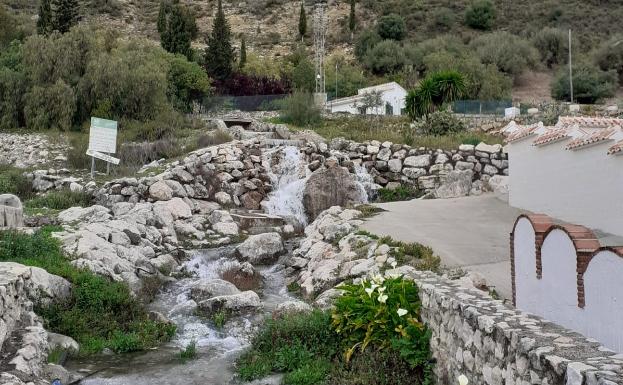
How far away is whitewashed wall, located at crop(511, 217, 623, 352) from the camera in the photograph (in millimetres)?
5215

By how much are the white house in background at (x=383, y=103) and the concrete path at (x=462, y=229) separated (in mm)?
A: 14188

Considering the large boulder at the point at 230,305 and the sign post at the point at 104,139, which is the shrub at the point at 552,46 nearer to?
the sign post at the point at 104,139

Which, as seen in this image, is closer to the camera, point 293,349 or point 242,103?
point 293,349

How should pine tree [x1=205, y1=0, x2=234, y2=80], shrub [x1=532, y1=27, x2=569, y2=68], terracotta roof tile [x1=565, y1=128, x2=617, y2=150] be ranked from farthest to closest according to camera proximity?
shrub [x1=532, y1=27, x2=569, y2=68], pine tree [x1=205, y1=0, x2=234, y2=80], terracotta roof tile [x1=565, y1=128, x2=617, y2=150]

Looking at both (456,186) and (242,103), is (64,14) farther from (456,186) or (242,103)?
(456,186)

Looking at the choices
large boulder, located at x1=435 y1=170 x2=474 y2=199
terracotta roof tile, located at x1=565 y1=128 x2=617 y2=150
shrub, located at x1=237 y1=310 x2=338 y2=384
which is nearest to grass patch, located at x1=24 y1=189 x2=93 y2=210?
A: large boulder, located at x1=435 y1=170 x2=474 y2=199

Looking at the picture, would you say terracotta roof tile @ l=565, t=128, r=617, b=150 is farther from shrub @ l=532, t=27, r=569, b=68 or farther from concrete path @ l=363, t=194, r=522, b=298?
shrub @ l=532, t=27, r=569, b=68

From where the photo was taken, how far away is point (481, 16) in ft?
197

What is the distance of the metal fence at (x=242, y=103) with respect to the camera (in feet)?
124

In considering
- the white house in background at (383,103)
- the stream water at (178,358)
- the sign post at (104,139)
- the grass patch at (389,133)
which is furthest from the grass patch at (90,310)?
the white house in background at (383,103)

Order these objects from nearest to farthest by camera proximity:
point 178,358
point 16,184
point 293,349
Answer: point 293,349 < point 178,358 < point 16,184

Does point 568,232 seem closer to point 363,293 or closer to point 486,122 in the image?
point 363,293

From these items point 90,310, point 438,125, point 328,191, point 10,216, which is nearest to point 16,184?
point 10,216

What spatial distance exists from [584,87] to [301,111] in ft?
72.2
